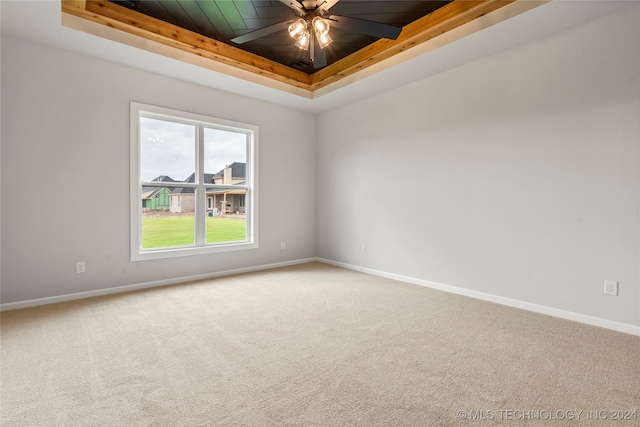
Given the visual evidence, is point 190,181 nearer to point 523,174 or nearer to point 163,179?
point 163,179

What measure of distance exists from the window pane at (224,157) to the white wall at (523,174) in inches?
78.5

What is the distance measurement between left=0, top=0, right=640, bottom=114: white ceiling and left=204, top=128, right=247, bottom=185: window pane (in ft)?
2.15

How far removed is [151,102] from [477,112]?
3.92m

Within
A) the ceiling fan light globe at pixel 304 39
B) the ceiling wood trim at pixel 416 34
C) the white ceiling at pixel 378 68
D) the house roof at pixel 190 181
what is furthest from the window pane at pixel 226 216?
the ceiling fan light globe at pixel 304 39

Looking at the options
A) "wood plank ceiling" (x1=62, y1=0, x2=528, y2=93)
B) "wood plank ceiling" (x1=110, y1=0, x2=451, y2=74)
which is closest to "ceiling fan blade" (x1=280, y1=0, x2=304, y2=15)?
"wood plank ceiling" (x1=62, y1=0, x2=528, y2=93)

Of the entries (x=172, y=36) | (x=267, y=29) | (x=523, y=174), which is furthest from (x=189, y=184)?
(x=523, y=174)

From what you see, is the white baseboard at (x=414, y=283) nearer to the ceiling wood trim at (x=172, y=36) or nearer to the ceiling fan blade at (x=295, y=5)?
the ceiling wood trim at (x=172, y=36)

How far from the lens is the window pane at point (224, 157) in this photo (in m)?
4.39

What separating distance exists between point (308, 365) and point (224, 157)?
11.3ft

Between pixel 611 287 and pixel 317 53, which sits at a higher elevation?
pixel 317 53

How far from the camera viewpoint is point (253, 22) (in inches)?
130

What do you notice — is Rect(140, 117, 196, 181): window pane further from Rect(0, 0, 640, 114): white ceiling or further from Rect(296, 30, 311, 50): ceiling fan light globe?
Rect(296, 30, 311, 50): ceiling fan light globe

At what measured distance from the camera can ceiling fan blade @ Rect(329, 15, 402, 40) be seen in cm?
238

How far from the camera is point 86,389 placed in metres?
1.73
